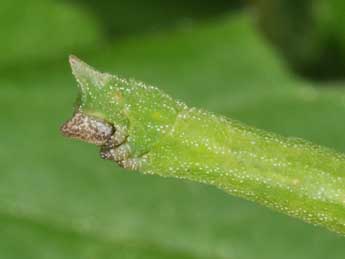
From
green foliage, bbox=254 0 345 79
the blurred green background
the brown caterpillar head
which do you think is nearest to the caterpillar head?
the brown caterpillar head

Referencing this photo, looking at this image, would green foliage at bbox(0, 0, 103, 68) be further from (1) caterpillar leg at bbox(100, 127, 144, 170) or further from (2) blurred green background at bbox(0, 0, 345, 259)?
(1) caterpillar leg at bbox(100, 127, 144, 170)

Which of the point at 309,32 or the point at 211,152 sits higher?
the point at 309,32

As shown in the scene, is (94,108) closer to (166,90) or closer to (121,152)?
(121,152)

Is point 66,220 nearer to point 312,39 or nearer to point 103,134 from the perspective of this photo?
point 312,39

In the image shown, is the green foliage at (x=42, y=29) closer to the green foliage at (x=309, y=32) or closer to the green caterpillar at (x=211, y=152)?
the green foliage at (x=309, y=32)

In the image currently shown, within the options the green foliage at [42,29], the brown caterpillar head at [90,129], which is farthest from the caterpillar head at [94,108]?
the green foliage at [42,29]

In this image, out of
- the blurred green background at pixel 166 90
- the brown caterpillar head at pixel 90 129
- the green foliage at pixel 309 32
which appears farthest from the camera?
the green foliage at pixel 309 32

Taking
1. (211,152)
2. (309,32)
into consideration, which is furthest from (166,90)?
(211,152)
